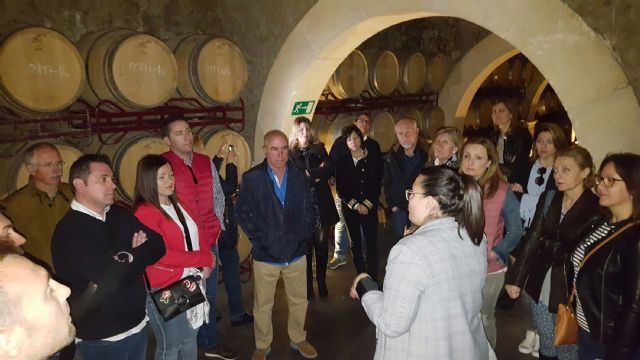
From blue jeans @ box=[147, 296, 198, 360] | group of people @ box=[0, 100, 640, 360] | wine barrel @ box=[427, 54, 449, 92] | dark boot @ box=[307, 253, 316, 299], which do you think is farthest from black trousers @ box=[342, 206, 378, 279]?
wine barrel @ box=[427, 54, 449, 92]

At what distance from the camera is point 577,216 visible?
2393 mm

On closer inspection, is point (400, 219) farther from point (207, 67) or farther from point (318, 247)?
point (207, 67)

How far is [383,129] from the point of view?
260 inches

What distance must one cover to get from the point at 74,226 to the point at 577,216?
2.45 m

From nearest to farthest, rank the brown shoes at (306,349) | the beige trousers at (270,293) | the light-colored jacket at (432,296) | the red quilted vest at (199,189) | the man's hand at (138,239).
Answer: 1. the light-colored jacket at (432,296)
2. the man's hand at (138,239)
3. the red quilted vest at (199,189)
4. the beige trousers at (270,293)
5. the brown shoes at (306,349)

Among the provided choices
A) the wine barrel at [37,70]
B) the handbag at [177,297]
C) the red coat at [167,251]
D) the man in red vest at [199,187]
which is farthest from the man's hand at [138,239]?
the wine barrel at [37,70]

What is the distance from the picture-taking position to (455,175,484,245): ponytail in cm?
175

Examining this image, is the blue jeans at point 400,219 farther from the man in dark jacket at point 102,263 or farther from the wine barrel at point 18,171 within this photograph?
the wine barrel at point 18,171

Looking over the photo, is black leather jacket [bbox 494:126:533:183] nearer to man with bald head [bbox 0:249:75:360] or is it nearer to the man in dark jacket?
the man in dark jacket

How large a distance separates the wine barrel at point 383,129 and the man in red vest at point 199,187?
352 centimetres

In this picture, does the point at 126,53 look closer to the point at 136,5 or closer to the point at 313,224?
the point at 136,5

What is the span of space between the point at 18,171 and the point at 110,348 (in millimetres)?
1715

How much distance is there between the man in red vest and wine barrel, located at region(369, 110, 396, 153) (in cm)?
352

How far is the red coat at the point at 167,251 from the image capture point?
238 centimetres
